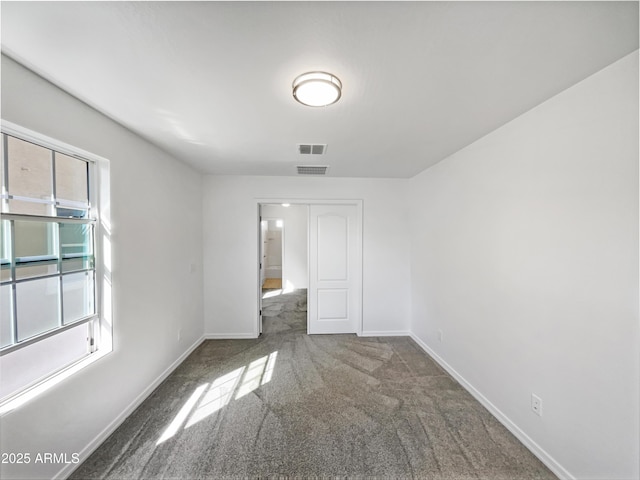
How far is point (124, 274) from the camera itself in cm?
211

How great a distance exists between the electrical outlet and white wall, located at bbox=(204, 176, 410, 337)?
2.17 m

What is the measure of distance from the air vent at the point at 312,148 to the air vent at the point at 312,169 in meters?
0.51

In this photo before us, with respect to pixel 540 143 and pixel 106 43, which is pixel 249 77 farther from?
pixel 540 143

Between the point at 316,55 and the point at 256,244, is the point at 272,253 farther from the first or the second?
the point at 316,55

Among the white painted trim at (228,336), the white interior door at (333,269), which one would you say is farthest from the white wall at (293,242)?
the white painted trim at (228,336)

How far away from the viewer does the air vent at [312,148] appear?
98.0 inches

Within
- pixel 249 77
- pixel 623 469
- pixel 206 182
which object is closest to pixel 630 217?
pixel 623 469

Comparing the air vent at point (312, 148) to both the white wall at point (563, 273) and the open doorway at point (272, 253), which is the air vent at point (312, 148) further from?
the open doorway at point (272, 253)

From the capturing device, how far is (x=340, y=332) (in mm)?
4004

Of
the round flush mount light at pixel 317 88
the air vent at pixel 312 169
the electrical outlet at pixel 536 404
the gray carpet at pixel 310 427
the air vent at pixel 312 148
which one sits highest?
the air vent at pixel 312 148

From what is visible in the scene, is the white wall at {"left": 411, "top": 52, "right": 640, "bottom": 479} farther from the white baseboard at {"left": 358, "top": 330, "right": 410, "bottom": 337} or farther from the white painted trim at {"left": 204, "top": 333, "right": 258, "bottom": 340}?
the white painted trim at {"left": 204, "top": 333, "right": 258, "bottom": 340}

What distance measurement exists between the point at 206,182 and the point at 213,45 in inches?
110

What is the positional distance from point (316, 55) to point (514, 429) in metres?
2.94

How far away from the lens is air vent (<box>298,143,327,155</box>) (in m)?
2.49
